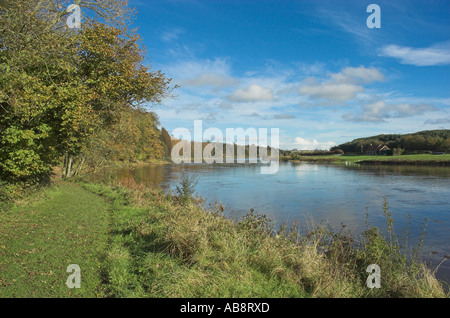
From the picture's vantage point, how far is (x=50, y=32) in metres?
9.41

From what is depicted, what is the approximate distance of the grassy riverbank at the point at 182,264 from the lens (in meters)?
4.66

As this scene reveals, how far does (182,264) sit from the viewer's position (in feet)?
18.2

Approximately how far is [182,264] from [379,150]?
96.6 m

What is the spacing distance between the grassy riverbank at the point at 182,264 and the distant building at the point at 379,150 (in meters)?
86.3

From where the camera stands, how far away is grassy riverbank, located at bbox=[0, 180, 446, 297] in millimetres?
4660

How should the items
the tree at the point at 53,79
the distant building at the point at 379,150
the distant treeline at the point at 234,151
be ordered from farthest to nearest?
the distant treeline at the point at 234,151, the distant building at the point at 379,150, the tree at the point at 53,79

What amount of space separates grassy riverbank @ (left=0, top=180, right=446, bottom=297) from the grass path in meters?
0.02
